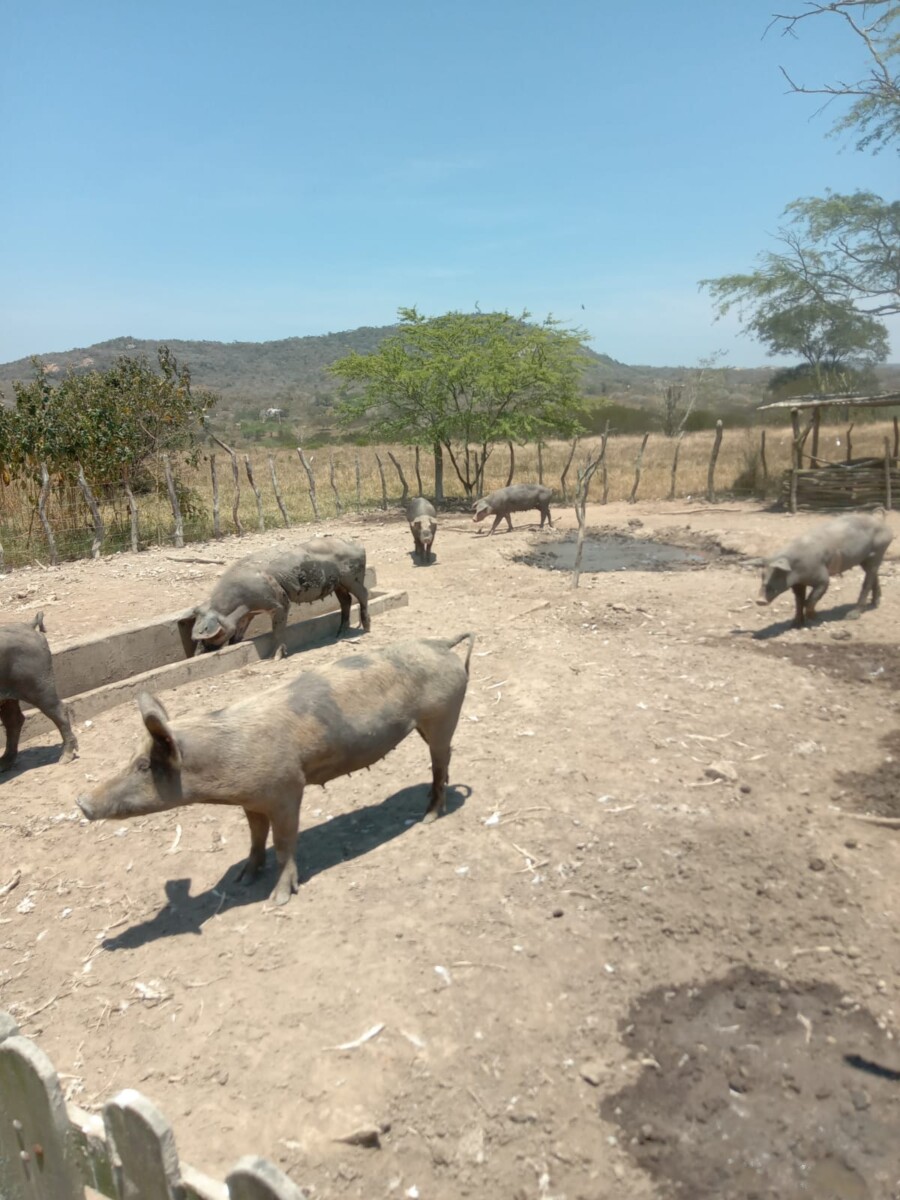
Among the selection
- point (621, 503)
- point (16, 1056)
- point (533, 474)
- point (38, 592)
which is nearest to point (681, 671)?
point (16, 1056)

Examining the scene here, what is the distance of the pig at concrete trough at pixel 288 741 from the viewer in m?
4.15

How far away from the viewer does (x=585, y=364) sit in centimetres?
2289

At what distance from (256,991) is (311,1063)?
0.56 metres

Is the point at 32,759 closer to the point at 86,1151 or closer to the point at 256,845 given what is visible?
the point at 256,845

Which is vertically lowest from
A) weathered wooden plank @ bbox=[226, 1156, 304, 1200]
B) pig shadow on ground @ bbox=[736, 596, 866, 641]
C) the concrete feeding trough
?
pig shadow on ground @ bbox=[736, 596, 866, 641]

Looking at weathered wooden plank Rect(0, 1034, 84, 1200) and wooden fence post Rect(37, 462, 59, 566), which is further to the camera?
wooden fence post Rect(37, 462, 59, 566)

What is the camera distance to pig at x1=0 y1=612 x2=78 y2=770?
20.5ft

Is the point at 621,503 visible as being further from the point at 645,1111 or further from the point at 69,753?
the point at 645,1111

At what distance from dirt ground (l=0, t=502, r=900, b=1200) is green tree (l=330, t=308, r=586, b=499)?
14.8 meters

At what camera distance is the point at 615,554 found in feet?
50.9

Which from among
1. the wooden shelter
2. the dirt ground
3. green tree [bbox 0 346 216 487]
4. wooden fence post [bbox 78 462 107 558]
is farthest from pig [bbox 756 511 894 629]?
green tree [bbox 0 346 216 487]

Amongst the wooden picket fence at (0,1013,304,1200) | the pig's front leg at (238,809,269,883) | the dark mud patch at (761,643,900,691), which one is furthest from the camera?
the dark mud patch at (761,643,900,691)

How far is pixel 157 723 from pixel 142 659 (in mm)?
5236

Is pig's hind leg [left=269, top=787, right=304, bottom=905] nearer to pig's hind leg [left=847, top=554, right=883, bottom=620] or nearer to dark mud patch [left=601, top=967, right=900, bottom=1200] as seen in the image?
dark mud patch [left=601, top=967, right=900, bottom=1200]
